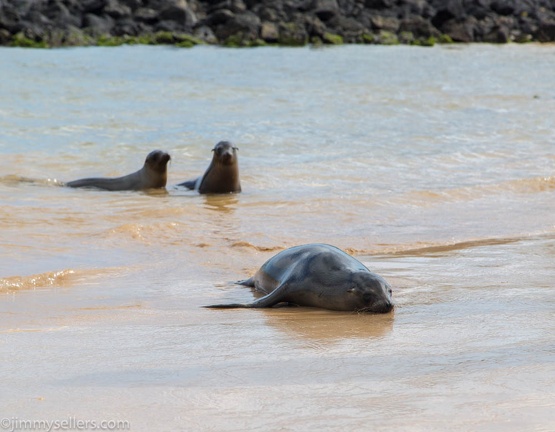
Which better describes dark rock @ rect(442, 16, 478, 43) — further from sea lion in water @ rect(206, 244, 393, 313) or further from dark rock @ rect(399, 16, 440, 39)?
sea lion in water @ rect(206, 244, 393, 313)

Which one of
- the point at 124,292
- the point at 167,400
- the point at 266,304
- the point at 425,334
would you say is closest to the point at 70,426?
the point at 167,400

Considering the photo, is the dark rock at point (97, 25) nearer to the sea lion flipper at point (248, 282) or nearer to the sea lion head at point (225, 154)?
the sea lion head at point (225, 154)

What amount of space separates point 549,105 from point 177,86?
24.0 feet

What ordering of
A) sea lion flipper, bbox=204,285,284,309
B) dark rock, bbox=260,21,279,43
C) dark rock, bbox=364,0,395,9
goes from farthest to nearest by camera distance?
dark rock, bbox=364,0,395,9 → dark rock, bbox=260,21,279,43 → sea lion flipper, bbox=204,285,284,309

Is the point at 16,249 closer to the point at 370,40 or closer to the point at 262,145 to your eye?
the point at 262,145

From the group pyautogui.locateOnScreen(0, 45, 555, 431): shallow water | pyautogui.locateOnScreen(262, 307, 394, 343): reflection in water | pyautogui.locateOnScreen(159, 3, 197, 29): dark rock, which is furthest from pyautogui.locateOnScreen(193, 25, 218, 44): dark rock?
pyautogui.locateOnScreen(262, 307, 394, 343): reflection in water

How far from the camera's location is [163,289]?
19.2 ft

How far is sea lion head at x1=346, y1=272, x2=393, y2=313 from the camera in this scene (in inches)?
199

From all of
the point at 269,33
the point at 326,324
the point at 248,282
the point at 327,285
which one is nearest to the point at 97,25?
the point at 269,33

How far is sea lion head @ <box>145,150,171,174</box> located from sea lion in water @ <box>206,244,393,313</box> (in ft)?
17.2

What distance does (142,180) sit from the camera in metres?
10.7

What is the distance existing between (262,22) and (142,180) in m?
26.8

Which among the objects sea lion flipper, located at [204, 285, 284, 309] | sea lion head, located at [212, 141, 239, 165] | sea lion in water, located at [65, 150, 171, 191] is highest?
sea lion flipper, located at [204, 285, 284, 309]

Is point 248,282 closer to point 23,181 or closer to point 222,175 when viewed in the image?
point 222,175
